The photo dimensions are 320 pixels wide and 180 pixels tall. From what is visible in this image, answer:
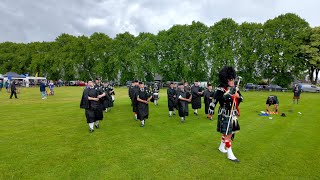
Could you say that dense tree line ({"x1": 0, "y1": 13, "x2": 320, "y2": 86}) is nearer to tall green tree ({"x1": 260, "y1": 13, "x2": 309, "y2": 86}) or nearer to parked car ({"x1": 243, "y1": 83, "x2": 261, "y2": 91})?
tall green tree ({"x1": 260, "y1": 13, "x2": 309, "y2": 86})

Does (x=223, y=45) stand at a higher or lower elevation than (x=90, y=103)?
higher

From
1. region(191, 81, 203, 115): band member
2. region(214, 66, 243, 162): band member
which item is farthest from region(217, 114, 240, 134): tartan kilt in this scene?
region(191, 81, 203, 115): band member

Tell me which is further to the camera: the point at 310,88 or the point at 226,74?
the point at 310,88

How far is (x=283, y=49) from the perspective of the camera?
170 ft

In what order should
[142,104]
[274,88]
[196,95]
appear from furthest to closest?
[274,88] → [196,95] → [142,104]

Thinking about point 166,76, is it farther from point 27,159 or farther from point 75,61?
point 27,159

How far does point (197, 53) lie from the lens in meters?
59.5

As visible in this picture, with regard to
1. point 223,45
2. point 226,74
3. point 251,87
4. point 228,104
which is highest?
point 223,45

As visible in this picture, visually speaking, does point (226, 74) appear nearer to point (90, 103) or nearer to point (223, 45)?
point (90, 103)

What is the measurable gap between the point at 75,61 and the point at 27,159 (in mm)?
72492

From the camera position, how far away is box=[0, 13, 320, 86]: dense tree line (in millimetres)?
52438

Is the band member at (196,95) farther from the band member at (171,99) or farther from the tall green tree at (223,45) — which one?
the tall green tree at (223,45)

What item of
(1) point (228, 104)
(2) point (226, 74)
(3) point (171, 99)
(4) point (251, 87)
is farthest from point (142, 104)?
(4) point (251, 87)

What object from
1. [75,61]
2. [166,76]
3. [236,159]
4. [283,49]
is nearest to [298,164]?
[236,159]
